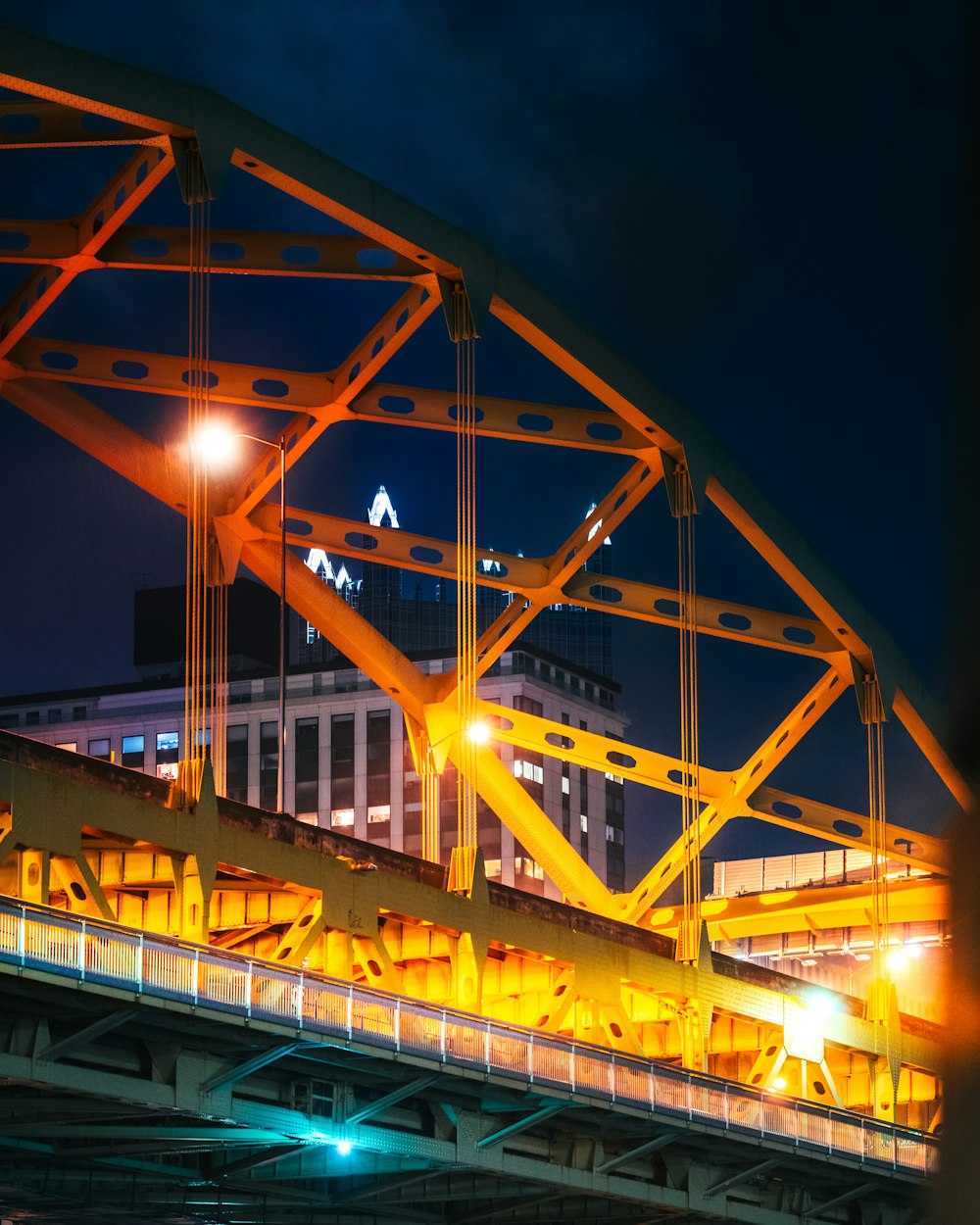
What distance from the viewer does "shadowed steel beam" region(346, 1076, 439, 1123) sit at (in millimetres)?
39312

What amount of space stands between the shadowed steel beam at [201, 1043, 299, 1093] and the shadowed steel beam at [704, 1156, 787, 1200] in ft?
51.4

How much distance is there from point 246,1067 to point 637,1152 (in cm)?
1216

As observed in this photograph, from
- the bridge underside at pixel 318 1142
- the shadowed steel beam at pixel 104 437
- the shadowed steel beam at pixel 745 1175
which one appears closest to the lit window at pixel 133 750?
the shadowed steel beam at pixel 104 437

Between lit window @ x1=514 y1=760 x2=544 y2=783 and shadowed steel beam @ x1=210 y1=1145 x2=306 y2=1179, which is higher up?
lit window @ x1=514 y1=760 x2=544 y2=783

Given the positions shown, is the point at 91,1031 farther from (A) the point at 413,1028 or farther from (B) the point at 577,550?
(B) the point at 577,550

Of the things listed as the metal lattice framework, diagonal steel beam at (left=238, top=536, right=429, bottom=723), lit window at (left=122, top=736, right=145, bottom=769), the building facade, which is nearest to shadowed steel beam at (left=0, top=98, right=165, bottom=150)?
the metal lattice framework

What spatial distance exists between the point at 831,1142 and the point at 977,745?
160ft

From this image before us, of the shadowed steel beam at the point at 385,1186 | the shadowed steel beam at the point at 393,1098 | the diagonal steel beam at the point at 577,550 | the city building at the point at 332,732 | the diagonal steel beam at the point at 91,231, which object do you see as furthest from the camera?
the city building at the point at 332,732

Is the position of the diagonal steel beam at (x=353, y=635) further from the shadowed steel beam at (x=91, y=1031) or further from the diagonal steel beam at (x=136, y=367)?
the shadowed steel beam at (x=91, y=1031)

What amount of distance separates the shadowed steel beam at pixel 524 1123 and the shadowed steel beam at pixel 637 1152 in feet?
9.89

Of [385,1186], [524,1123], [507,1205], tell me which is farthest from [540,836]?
[524,1123]

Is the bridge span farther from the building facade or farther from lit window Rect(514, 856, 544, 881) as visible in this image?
the building facade

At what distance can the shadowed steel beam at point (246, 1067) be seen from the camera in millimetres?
36069

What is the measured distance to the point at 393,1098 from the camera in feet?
129
